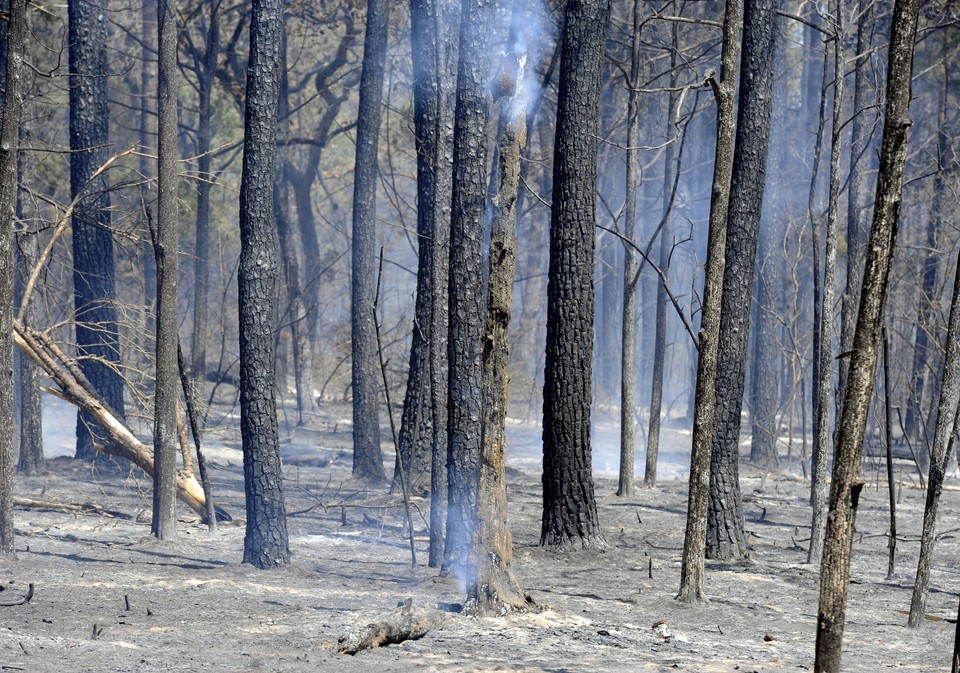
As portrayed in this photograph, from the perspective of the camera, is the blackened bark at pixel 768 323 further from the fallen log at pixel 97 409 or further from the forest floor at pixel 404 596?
the fallen log at pixel 97 409

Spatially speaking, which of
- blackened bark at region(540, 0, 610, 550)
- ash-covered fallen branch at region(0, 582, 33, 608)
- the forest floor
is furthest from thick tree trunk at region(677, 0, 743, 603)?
ash-covered fallen branch at region(0, 582, 33, 608)

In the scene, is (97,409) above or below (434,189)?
below

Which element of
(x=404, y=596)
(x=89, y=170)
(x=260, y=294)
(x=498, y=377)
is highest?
(x=89, y=170)

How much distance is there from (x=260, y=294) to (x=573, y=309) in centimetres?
341

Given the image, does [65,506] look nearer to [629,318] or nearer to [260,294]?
[260,294]

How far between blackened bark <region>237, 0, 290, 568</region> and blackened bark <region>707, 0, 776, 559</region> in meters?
4.76

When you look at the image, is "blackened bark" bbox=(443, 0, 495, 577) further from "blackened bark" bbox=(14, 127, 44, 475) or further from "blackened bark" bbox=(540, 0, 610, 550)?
"blackened bark" bbox=(14, 127, 44, 475)

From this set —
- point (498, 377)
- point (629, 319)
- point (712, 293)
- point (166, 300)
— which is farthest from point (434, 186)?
point (629, 319)

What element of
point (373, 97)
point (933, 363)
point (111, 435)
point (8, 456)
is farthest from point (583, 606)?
point (933, 363)

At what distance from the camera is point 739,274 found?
11.1m

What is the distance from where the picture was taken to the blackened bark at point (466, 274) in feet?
→ 32.3

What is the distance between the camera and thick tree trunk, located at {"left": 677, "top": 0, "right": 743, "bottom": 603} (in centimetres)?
862

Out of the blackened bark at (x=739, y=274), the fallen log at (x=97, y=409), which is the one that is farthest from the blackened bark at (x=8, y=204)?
the blackened bark at (x=739, y=274)

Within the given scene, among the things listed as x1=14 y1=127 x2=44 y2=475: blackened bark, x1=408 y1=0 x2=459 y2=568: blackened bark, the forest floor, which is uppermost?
x1=408 y1=0 x2=459 y2=568: blackened bark
